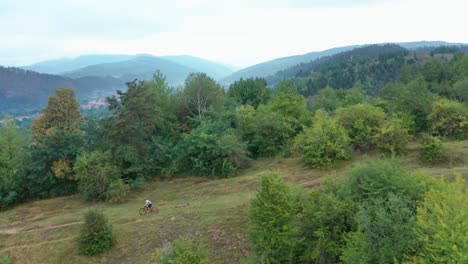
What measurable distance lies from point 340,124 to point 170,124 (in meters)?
17.2

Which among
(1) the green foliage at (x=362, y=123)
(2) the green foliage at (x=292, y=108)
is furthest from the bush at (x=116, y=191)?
(1) the green foliage at (x=362, y=123)

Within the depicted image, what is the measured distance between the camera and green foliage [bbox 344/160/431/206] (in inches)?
488

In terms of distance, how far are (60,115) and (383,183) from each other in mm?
30582

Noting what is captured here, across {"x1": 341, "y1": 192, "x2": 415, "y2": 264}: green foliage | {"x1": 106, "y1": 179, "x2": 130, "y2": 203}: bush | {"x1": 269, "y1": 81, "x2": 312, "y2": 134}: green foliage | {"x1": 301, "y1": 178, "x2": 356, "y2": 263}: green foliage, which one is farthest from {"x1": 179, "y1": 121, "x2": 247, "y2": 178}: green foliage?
{"x1": 341, "y1": 192, "x2": 415, "y2": 264}: green foliage

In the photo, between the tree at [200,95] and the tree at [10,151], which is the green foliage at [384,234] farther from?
the tree at [10,151]

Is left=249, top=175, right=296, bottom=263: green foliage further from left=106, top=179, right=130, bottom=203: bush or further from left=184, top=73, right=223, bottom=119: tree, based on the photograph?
left=184, top=73, right=223, bottom=119: tree

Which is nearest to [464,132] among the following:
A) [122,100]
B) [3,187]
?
[122,100]

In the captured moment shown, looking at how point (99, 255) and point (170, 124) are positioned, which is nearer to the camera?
point (99, 255)

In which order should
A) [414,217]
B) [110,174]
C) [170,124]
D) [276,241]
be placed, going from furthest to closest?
1. [170,124]
2. [110,174]
3. [276,241]
4. [414,217]

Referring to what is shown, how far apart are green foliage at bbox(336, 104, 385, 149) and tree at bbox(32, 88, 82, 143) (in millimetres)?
25366

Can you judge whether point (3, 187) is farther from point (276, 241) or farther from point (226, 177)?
point (276, 241)

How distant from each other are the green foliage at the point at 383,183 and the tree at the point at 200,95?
25.3m

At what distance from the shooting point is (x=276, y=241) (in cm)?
1332

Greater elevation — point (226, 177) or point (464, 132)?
point (464, 132)
